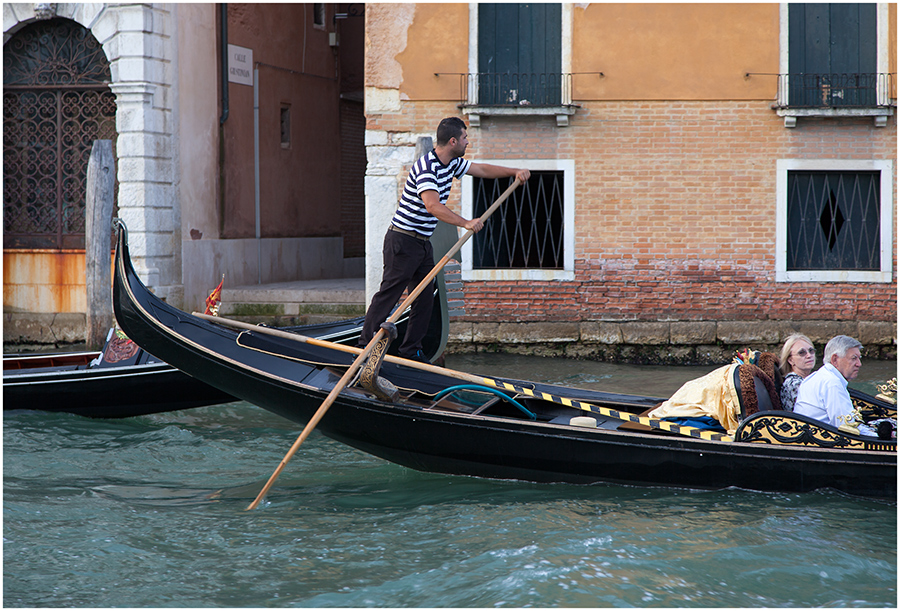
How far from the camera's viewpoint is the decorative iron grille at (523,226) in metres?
6.85

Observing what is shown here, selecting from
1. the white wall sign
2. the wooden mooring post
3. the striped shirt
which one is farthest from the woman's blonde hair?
the white wall sign

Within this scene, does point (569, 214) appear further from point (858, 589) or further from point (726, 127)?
point (858, 589)

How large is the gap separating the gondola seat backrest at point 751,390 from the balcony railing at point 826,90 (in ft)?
12.8

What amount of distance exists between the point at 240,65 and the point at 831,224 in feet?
16.6

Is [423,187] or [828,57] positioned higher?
[828,57]

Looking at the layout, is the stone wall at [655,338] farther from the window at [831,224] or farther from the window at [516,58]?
the window at [516,58]

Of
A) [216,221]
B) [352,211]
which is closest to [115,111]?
[216,221]

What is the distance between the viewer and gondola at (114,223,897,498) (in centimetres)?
313

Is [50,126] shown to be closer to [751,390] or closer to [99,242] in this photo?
[99,242]

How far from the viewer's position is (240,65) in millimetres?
8203

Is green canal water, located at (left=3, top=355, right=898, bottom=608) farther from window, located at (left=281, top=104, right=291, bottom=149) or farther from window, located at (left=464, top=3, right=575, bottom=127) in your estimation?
window, located at (left=281, top=104, right=291, bottom=149)

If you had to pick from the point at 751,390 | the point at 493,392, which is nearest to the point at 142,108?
the point at 493,392

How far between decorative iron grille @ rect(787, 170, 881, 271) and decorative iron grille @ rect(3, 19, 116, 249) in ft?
17.2

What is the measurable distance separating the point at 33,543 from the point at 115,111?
16.3 feet
